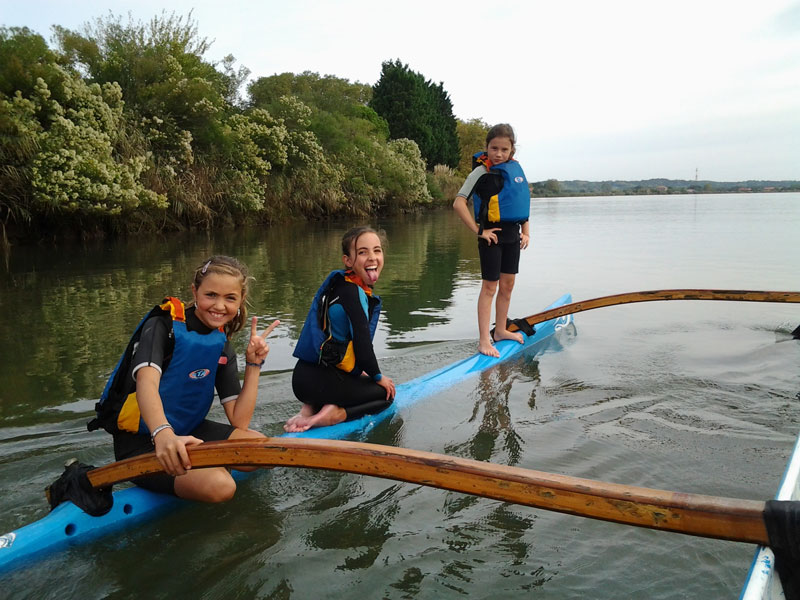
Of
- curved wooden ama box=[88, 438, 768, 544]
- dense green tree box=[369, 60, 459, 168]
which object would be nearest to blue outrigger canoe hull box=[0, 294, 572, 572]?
curved wooden ama box=[88, 438, 768, 544]

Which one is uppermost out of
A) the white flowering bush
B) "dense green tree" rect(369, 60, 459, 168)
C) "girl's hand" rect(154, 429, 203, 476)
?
"dense green tree" rect(369, 60, 459, 168)

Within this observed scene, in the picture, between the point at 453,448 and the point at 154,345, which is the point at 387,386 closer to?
the point at 453,448

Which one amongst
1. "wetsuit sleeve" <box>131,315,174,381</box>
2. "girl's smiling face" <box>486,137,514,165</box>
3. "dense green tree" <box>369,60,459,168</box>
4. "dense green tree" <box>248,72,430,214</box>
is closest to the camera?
"wetsuit sleeve" <box>131,315,174,381</box>

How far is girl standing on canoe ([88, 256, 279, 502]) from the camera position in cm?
249

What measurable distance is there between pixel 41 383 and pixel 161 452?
2809 millimetres

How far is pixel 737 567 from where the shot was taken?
2.24 m

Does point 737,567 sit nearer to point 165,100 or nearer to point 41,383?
point 41,383

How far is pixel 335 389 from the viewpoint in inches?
139

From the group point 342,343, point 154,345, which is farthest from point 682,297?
point 154,345

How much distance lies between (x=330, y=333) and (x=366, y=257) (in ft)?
1.64

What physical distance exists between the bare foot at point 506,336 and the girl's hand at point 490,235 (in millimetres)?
868

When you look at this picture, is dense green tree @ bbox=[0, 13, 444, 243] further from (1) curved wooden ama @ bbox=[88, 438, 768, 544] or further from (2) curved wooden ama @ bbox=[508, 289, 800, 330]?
(1) curved wooden ama @ bbox=[88, 438, 768, 544]

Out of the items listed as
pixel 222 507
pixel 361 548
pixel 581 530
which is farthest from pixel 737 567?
pixel 222 507

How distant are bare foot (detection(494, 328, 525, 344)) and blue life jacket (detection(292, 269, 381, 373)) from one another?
2152mm
